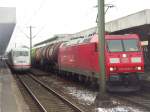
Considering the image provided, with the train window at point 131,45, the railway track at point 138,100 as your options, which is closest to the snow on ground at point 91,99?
the railway track at point 138,100

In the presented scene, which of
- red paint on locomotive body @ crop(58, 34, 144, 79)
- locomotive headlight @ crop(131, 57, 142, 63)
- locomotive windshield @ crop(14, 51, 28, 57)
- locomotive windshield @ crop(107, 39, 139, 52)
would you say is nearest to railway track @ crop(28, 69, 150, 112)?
red paint on locomotive body @ crop(58, 34, 144, 79)

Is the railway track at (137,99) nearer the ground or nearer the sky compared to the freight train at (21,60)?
nearer the ground

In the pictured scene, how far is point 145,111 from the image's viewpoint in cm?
1350

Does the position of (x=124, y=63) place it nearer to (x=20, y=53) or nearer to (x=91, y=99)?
(x=91, y=99)

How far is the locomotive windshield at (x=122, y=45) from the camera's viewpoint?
18656mm

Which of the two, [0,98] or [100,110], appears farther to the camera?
[0,98]

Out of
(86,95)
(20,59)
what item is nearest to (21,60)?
(20,59)

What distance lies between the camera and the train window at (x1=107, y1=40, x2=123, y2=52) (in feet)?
61.1

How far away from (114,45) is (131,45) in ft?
2.61

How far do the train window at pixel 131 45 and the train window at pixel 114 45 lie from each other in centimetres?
24

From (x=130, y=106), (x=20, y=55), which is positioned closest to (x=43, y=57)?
(x=20, y=55)

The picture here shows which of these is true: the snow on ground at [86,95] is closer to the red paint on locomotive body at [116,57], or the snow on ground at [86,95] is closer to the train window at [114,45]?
the red paint on locomotive body at [116,57]

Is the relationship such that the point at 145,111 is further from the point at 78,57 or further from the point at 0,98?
the point at 78,57

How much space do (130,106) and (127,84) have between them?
3197mm
